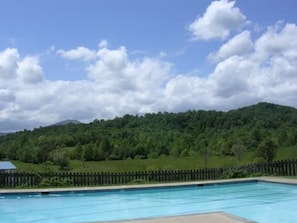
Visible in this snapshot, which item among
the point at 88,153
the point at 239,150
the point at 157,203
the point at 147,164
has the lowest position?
the point at 147,164

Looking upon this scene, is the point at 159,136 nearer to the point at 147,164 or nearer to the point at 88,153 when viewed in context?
the point at 147,164

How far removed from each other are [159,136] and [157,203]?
2436 inches

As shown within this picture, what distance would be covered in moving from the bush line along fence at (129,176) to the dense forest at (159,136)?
35.8m

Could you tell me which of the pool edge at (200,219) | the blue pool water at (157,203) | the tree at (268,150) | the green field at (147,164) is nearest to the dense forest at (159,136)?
the green field at (147,164)

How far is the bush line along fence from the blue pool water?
8.52 ft

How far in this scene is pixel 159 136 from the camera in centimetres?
7450

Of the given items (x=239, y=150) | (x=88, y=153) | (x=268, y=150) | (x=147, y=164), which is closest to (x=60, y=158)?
(x=88, y=153)

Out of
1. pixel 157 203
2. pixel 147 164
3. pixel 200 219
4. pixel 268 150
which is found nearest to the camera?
pixel 200 219

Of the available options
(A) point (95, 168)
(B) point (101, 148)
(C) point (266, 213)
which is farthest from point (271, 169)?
(B) point (101, 148)

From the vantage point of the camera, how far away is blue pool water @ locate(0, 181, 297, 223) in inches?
417

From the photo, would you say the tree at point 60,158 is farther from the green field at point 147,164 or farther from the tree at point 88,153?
Result: the tree at point 88,153

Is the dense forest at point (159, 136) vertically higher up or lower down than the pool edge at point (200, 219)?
higher up

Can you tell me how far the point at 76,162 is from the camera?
67812 millimetres

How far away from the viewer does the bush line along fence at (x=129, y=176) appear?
17391 millimetres
